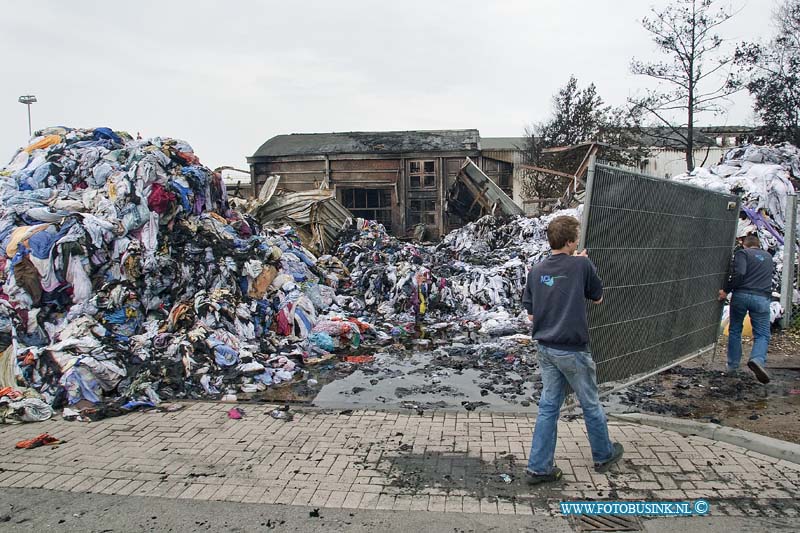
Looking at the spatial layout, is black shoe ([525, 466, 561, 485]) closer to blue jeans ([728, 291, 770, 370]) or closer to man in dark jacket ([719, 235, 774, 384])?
man in dark jacket ([719, 235, 774, 384])

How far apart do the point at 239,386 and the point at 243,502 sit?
2.77m

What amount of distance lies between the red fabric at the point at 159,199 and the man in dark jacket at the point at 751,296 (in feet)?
25.1

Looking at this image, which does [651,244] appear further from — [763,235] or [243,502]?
[763,235]

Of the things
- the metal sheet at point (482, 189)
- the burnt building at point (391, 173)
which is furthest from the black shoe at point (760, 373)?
the burnt building at point (391, 173)

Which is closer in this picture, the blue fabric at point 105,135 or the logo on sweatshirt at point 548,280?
the logo on sweatshirt at point 548,280

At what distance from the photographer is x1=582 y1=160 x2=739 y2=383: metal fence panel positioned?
4.14m

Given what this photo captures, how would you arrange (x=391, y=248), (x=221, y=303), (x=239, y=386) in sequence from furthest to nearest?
1. (x=391, y=248)
2. (x=221, y=303)
3. (x=239, y=386)

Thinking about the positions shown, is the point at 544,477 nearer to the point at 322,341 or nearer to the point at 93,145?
the point at 322,341

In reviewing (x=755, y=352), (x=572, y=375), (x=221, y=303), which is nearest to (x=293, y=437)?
(x=572, y=375)

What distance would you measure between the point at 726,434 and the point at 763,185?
7.75 meters

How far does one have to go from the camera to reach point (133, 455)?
4406mm

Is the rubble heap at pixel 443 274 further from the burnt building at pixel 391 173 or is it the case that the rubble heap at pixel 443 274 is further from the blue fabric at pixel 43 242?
the burnt building at pixel 391 173

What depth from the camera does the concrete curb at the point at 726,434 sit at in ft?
13.2

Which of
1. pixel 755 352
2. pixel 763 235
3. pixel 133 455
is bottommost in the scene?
pixel 133 455
